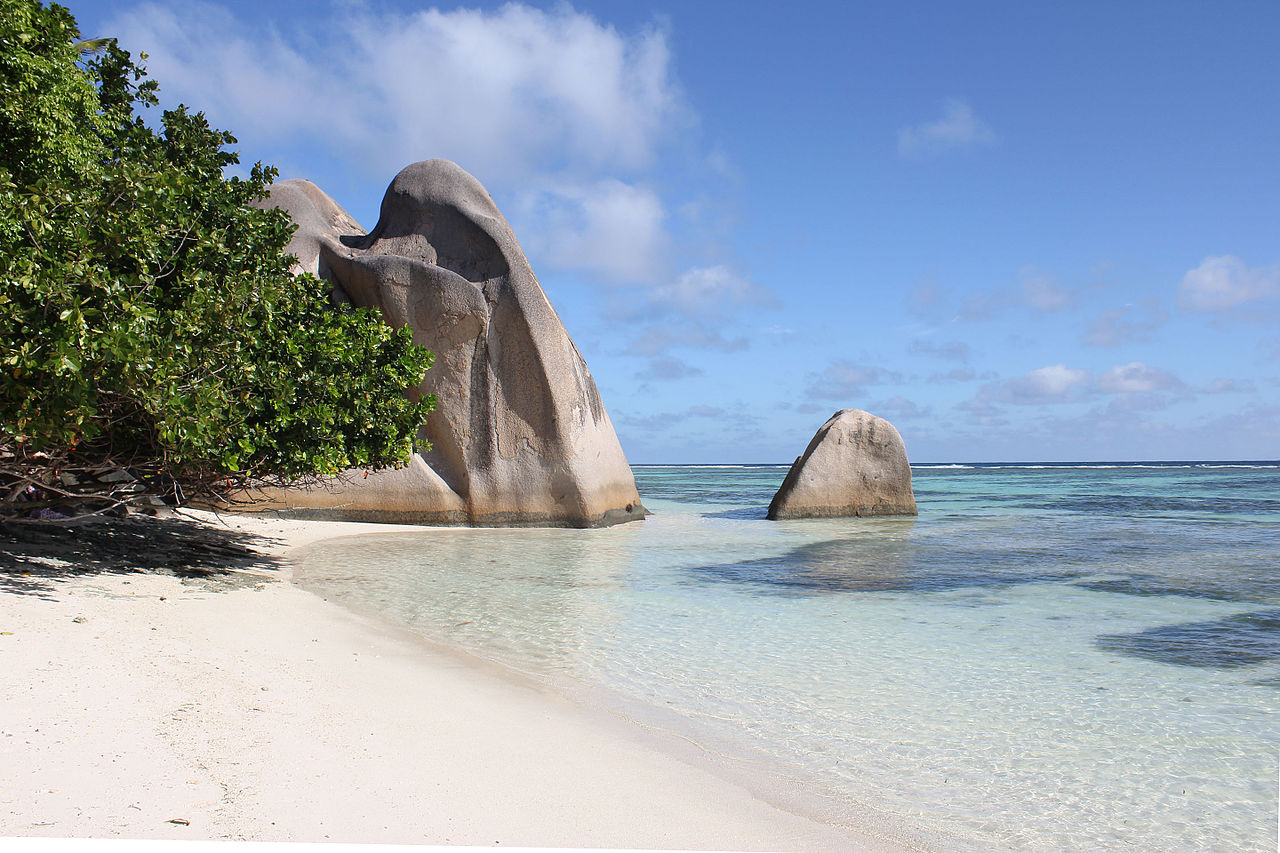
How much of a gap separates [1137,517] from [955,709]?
1702 centimetres

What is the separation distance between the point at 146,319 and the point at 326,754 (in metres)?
3.77

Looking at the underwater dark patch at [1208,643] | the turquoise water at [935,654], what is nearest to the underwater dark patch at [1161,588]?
the turquoise water at [935,654]

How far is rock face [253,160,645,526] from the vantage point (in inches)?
562

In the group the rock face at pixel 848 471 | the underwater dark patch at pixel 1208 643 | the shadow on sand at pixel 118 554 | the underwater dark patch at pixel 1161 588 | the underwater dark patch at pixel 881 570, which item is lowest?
the underwater dark patch at pixel 1208 643

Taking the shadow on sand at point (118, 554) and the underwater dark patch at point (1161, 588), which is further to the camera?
the underwater dark patch at point (1161, 588)

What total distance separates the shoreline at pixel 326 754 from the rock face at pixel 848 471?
490 inches

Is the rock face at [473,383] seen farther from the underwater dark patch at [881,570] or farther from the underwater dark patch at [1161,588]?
the underwater dark patch at [1161,588]

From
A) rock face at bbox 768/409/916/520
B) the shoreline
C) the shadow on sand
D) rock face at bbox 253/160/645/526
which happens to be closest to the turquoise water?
the shoreline

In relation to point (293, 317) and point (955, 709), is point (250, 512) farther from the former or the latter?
point (955, 709)

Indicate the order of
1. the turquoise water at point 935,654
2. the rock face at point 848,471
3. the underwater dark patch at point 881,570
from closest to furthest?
the turquoise water at point 935,654 → the underwater dark patch at point 881,570 → the rock face at point 848,471

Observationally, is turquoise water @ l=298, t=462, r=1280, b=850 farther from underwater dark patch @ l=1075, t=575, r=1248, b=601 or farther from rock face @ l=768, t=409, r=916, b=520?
rock face @ l=768, t=409, r=916, b=520

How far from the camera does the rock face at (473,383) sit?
562 inches

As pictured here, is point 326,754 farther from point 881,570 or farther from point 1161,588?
point 1161,588

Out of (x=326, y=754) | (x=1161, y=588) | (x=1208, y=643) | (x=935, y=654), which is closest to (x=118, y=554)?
(x=326, y=754)
